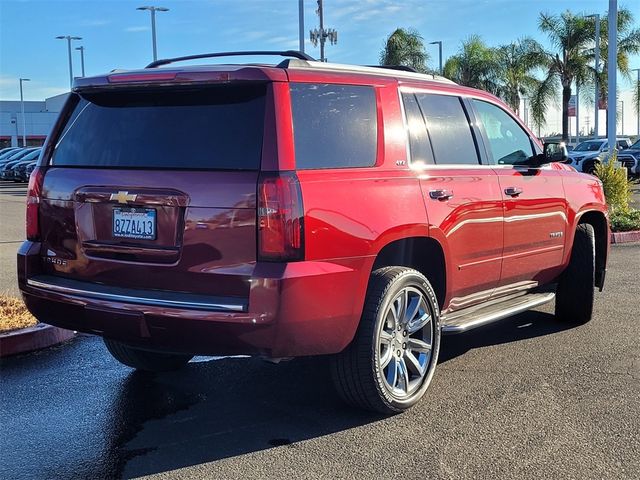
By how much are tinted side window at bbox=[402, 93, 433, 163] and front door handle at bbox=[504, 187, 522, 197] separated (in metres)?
0.87

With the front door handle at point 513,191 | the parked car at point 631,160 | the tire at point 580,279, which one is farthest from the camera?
the parked car at point 631,160

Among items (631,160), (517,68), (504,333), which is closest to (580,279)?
(504,333)

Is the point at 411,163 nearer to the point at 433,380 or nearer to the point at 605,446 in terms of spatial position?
the point at 433,380

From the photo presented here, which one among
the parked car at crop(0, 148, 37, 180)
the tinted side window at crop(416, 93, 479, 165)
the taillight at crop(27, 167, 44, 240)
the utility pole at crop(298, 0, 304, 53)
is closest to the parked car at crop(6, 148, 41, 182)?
the parked car at crop(0, 148, 37, 180)

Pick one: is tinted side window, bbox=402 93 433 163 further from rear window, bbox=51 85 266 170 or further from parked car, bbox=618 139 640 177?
parked car, bbox=618 139 640 177

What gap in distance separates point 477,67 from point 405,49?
4500 millimetres

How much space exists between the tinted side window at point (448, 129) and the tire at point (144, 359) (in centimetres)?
225

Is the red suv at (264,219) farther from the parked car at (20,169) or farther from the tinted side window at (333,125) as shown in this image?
the parked car at (20,169)

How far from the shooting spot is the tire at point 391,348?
4098 mm

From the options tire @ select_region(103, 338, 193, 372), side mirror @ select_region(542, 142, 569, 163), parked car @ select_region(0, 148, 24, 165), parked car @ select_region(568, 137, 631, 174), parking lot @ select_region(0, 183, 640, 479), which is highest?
parked car @ select_region(0, 148, 24, 165)

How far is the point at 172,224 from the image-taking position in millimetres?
3805

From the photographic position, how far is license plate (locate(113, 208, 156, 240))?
3.87 meters

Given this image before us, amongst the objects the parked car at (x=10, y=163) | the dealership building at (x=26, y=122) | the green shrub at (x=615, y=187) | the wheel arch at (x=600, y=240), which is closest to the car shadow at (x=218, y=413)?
the wheel arch at (x=600, y=240)

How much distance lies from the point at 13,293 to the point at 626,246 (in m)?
8.67
